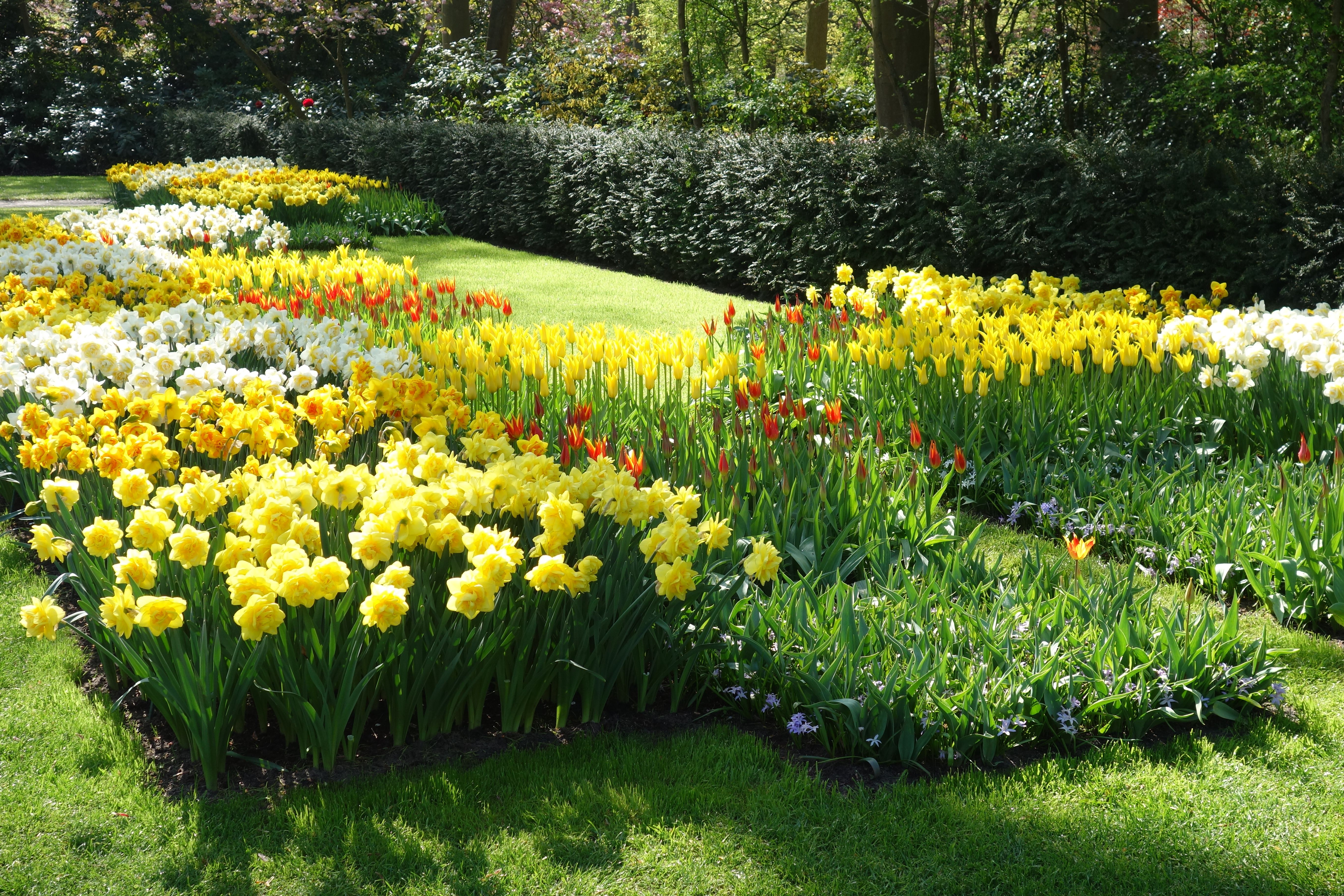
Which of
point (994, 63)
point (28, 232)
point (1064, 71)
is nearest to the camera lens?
point (28, 232)

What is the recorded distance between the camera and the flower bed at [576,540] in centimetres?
256

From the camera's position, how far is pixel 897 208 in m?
9.07

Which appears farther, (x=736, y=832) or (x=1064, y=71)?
(x=1064, y=71)

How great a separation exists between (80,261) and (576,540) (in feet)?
19.2

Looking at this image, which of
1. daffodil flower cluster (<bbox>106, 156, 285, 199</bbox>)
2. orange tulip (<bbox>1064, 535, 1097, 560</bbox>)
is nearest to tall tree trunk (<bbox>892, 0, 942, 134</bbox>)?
daffodil flower cluster (<bbox>106, 156, 285, 199</bbox>)

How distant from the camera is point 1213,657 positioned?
117 inches

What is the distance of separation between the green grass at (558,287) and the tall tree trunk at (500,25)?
8194 mm

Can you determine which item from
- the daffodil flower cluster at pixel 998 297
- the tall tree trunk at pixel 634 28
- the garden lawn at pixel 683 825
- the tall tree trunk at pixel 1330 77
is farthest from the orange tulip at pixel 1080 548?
the tall tree trunk at pixel 634 28

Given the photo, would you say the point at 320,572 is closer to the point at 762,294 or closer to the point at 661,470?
the point at 661,470

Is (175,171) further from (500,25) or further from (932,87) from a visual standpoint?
(932,87)

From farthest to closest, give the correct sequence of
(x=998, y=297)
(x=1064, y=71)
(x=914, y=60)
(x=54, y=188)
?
(x=54, y=188), (x=914, y=60), (x=1064, y=71), (x=998, y=297)

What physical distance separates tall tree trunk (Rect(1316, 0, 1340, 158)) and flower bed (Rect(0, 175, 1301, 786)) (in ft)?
14.8

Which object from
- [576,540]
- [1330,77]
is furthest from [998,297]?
[1330,77]

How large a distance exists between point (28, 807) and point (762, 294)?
28.8 feet
